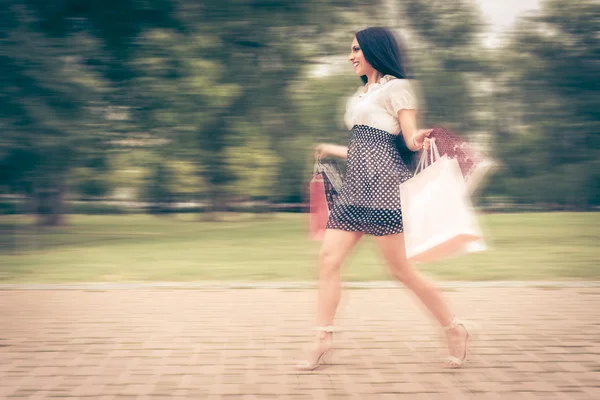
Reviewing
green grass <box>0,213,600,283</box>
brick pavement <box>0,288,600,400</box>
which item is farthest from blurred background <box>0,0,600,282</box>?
brick pavement <box>0,288,600,400</box>

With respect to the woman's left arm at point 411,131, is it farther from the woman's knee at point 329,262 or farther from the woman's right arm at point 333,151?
the woman's knee at point 329,262

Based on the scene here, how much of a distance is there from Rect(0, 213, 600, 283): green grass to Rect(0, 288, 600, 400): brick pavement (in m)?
2.38

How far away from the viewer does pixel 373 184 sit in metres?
4.49

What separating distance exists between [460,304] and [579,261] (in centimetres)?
526

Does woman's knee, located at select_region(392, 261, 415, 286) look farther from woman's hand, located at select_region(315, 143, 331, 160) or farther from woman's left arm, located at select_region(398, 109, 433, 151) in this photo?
woman's hand, located at select_region(315, 143, 331, 160)

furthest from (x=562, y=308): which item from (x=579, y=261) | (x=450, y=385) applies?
(x=579, y=261)

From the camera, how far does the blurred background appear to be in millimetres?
12594

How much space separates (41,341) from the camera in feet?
17.7

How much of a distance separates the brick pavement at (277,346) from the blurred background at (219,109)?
2867 millimetres

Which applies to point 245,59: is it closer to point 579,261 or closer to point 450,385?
point 579,261

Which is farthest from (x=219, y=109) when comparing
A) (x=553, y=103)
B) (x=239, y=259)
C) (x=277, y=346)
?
(x=553, y=103)

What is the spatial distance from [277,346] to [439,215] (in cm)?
152

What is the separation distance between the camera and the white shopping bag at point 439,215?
4.27 meters

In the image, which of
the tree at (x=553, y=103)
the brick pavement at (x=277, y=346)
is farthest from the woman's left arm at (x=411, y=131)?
the tree at (x=553, y=103)
